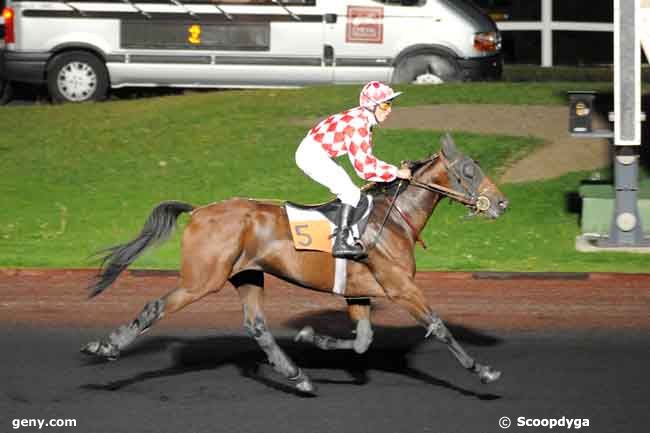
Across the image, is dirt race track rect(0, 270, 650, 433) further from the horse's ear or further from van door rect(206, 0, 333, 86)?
van door rect(206, 0, 333, 86)

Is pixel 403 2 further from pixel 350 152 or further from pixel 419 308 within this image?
pixel 419 308

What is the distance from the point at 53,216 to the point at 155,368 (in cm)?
695

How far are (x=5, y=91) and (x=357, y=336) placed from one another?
15.0 m

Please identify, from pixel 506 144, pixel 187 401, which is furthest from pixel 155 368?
pixel 506 144

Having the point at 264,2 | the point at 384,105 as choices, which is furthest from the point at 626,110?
the point at 264,2

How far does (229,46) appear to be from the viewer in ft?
72.6

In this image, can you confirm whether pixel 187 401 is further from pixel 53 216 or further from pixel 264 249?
pixel 53 216

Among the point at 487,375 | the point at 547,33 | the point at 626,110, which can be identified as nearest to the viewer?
the point at 487,375

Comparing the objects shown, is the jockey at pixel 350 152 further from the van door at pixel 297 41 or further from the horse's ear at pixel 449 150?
the van door at pixel 297 41

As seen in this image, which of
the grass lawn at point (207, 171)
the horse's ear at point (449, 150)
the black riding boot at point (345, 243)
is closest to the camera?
the black riding boot at point (345, 243)

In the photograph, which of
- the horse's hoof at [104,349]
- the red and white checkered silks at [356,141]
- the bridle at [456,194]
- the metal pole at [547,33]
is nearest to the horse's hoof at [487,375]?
the bridle at [456,194]

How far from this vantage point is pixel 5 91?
23.8m

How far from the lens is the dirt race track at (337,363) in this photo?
367 inches

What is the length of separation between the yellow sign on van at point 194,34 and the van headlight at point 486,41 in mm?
4390
